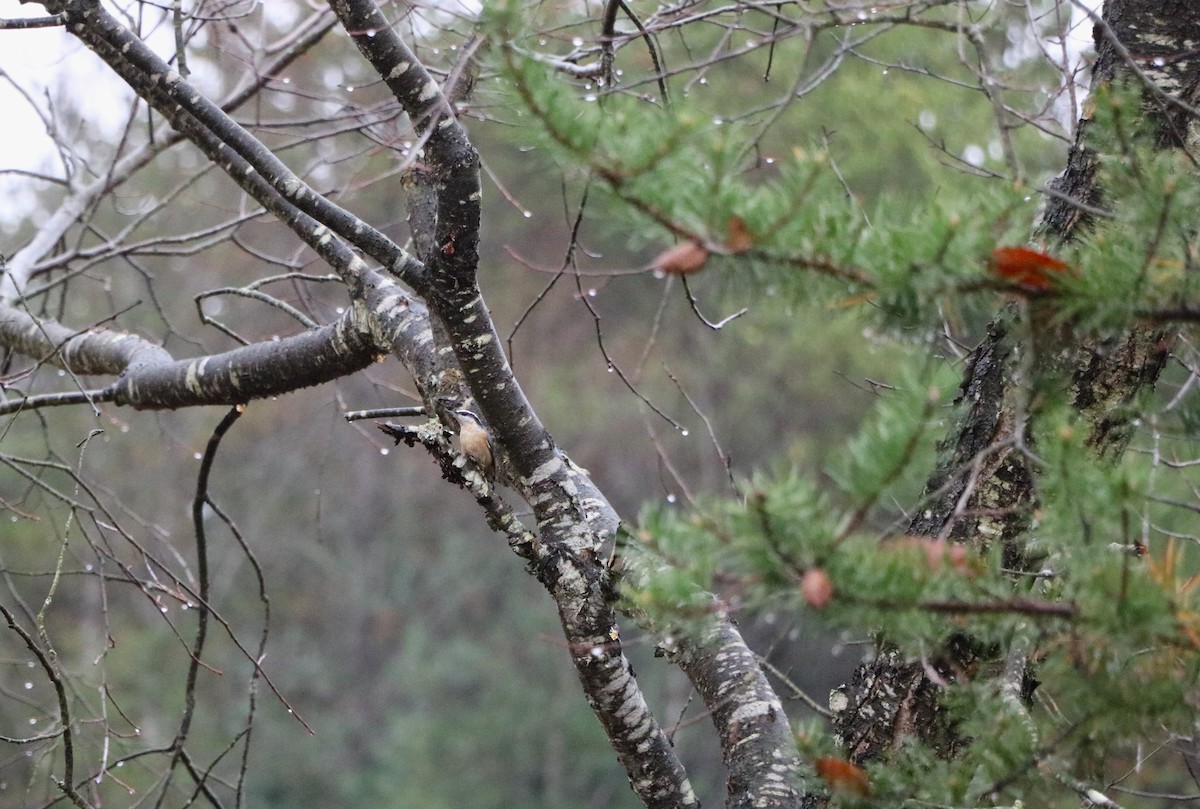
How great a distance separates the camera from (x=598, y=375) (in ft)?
36.8

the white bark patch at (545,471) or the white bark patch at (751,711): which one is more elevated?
the white bark patch at (545,471)

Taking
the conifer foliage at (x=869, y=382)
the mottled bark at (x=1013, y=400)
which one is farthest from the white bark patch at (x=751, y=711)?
the mottled bark at (x=1013, y=400)

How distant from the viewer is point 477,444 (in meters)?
1.94

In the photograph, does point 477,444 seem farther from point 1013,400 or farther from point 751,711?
point 1013,400

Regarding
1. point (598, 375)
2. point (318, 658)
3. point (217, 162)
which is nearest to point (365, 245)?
point (217, 162)

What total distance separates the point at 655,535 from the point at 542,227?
1054 centimetres

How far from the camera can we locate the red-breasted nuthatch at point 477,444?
6.34 ft

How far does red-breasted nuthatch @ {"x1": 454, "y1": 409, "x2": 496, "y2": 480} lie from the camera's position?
6.34 ft

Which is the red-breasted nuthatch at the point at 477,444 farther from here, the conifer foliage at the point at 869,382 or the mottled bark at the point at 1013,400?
the mottled bark at the point at 1013,400

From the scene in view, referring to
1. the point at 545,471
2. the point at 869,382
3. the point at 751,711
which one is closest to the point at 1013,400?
the point at 869,382

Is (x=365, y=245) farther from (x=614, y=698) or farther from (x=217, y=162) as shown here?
(x=614, y=698)

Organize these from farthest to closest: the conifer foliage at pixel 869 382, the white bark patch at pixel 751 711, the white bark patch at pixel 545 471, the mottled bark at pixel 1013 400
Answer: the white bark patch at pixel 545 471, the white bark patch at pixel 751 711, the mottled bark at pixel 1013 400, the conifer foliage at pixel 869 382

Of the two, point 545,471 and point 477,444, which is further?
point 545,471

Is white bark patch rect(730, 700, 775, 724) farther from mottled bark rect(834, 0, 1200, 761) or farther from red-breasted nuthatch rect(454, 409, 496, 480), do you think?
red-breasted nuthatch rect(454, 409, 496, 480)
